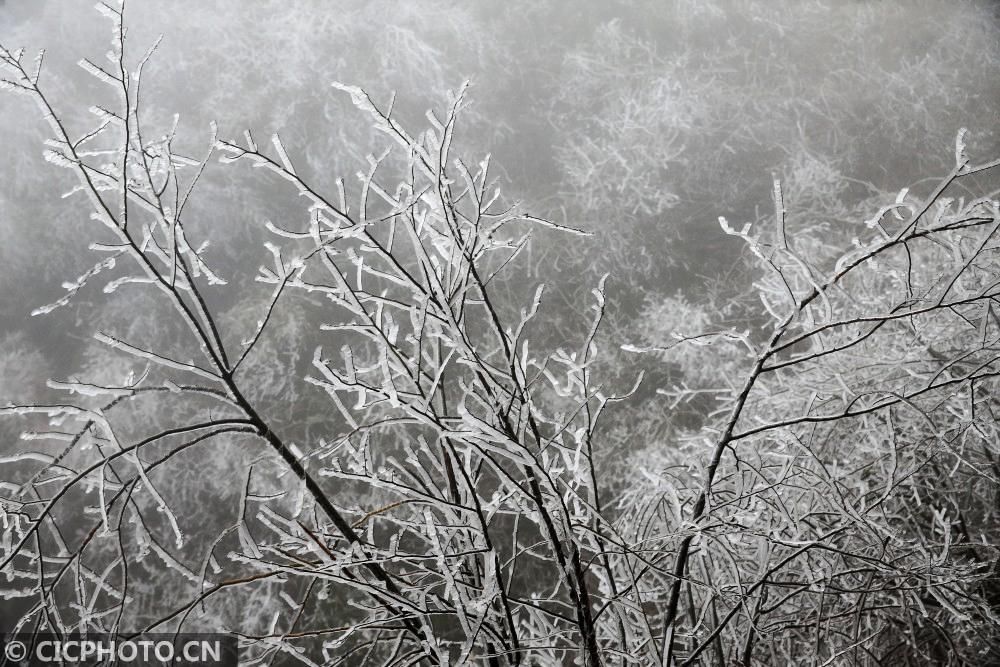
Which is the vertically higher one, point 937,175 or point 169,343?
point 937,175

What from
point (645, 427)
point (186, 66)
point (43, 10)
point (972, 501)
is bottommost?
point (972, 501)

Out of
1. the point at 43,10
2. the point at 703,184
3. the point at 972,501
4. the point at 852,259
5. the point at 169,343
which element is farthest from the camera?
the point at 43,10

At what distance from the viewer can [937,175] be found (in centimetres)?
296

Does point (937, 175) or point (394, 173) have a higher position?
point (394, 173)

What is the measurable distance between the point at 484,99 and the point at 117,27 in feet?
9.54

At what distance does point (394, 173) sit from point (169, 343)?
1392 mm

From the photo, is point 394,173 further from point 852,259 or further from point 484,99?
point 852,259

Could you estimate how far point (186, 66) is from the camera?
321cm

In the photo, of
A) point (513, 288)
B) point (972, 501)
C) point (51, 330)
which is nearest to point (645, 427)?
point (513, 288)

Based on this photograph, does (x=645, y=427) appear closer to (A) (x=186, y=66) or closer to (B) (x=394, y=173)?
(B) (x=394, y=173)

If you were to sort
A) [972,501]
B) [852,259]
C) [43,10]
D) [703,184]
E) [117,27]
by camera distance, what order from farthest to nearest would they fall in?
[43,10], [703,184], [972,501], [852,259], [117,27]

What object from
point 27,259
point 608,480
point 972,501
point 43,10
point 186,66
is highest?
point 43,10

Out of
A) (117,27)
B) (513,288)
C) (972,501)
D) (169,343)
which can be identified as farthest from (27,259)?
(972,501)

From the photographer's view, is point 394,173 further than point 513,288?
Yes
